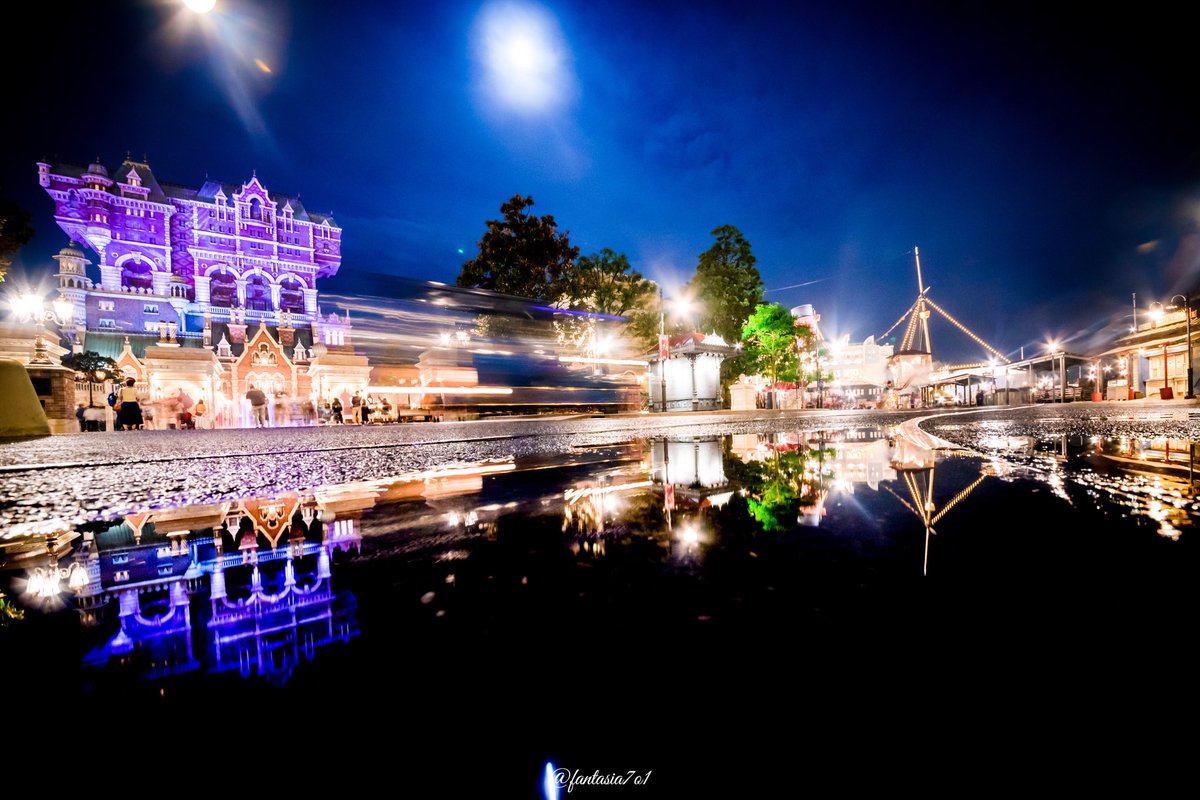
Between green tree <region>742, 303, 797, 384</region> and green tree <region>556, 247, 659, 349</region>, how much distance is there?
612 centimetres

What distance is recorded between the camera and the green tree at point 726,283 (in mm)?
28500

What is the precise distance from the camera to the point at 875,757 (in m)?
0.55

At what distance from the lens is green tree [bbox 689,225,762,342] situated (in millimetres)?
A: 28500

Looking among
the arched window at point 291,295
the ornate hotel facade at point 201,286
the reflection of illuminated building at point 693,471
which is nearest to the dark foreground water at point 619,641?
the reflection of illuminated building at point 693,471

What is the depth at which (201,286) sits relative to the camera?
54.1m

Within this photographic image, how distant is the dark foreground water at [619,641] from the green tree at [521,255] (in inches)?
981

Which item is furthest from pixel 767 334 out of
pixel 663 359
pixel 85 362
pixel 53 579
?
pixel 85 362

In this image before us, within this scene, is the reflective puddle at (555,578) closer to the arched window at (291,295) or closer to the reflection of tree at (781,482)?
the reflection of tree at (781,482)

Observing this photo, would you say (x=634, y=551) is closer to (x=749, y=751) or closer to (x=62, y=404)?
(x=749, y=751)

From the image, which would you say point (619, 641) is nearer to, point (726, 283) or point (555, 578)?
point (555, 578)

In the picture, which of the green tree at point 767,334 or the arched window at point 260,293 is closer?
the green tree at point 767,334

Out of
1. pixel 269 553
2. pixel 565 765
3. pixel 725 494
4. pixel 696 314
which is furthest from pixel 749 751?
pixel 696 314

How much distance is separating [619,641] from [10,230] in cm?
2898

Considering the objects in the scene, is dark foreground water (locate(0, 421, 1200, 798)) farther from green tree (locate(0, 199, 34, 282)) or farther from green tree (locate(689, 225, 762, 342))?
green tree (locate(689, 225, 762, 342))
